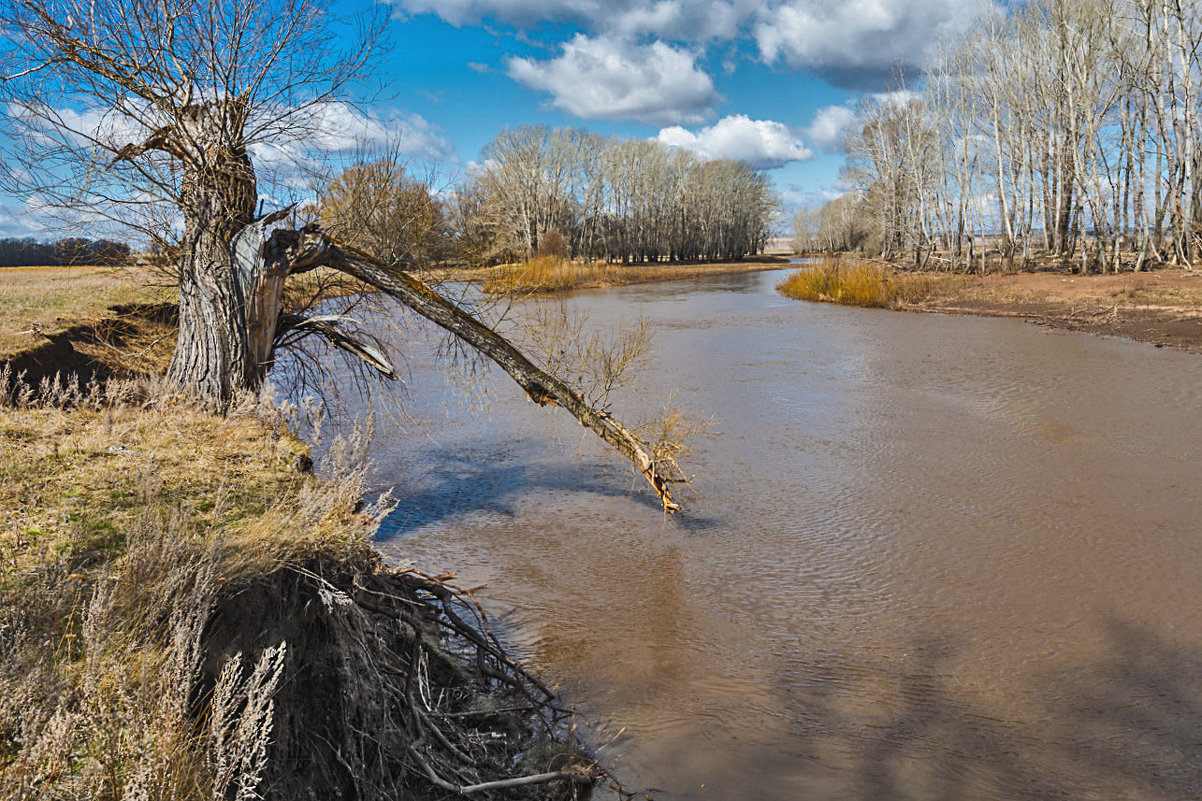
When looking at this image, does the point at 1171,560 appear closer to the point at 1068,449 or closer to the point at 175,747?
the point at 1068,449

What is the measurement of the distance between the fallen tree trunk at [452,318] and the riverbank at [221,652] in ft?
5.19

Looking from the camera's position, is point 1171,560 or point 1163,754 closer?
point 1163,754

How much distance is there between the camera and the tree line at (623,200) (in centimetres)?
5175

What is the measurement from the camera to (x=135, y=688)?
101 inches

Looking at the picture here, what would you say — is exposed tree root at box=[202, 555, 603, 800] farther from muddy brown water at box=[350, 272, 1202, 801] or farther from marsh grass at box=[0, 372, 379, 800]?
muddy brown water at box=[350, 272, 1202, 801]

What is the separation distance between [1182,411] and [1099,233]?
17730 millimetres

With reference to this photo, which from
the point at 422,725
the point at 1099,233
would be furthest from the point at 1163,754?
the point at 1099,233

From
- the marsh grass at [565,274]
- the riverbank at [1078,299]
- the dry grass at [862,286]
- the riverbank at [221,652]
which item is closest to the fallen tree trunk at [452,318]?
the riverbank at [221,652]

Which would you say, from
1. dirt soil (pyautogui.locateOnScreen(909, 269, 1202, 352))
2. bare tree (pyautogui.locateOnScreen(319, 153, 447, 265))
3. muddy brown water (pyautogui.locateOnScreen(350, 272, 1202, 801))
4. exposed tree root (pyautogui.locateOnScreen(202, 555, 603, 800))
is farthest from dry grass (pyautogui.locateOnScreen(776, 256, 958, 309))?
exposed tree root (pyautogui.locateOnScreen(202, 555, 603, 800))

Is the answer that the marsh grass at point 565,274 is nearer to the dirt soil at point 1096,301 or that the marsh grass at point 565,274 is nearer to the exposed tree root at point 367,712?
the dirt soil at point 1096,301

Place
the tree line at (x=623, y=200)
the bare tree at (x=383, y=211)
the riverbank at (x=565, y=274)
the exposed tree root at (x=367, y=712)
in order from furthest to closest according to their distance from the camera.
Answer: the tree line at (x=623, y=200) < the riverbank at (x=565, y=274) < the bare tree at (x=383, y=211) < the exposed tree root at (x=367, y=712)


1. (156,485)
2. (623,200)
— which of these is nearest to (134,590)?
(156,485)

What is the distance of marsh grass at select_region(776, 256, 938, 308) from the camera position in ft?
86.4

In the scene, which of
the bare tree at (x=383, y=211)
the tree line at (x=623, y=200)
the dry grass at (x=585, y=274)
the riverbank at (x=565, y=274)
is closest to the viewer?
the bare tree at (x=383, y=211)
